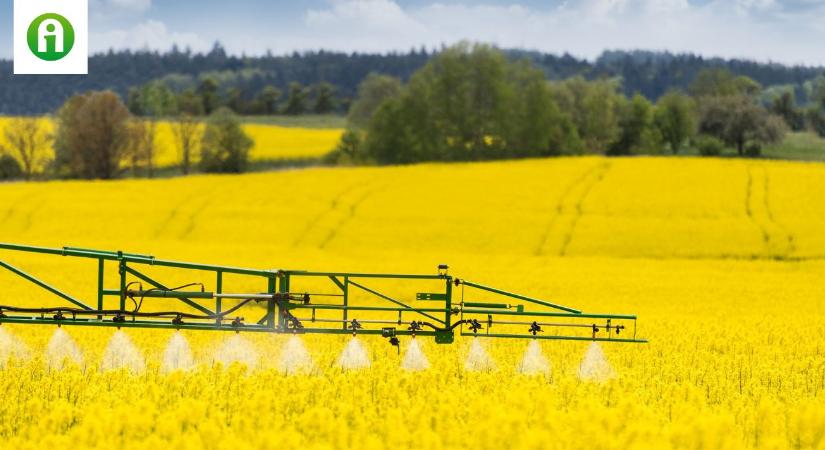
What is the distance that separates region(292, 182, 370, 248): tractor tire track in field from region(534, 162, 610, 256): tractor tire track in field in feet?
29.0

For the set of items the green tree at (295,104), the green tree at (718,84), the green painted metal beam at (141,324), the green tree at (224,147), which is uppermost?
the green tree at (718,84)

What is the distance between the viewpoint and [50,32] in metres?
43.1

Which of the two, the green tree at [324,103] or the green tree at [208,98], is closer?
the green tree at [208,98]


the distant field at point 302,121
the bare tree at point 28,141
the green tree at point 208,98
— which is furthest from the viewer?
the green tree at point 208,98

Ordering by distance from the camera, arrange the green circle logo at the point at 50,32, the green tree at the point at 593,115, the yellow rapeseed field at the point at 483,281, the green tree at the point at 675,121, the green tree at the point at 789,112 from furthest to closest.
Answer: the green tree at the point at 789,112, the green tree at the point at 675,121, the green tree at the point at 593,115, the green circle logo at the point at 50,32, the yellow rapeseed field at the point at 483,281

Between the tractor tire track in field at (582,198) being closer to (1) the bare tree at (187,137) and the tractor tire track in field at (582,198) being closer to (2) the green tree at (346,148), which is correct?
(1) the bare tree at (187,137)

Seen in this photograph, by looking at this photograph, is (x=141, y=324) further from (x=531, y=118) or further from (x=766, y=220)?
(x=531, y=118)

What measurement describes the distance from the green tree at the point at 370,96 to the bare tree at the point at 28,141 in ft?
129

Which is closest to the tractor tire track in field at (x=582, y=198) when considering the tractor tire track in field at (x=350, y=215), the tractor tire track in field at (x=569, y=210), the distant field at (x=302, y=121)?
the tractor tire track in field at (x=569, y=210)

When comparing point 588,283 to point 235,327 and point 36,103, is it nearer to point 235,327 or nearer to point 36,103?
point 235,327

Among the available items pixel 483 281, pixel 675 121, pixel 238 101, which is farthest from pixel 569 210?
pixel 238 101

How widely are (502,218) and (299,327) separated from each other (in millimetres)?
31380

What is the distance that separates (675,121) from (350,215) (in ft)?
254

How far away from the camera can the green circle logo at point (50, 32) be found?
41094 millimetres
